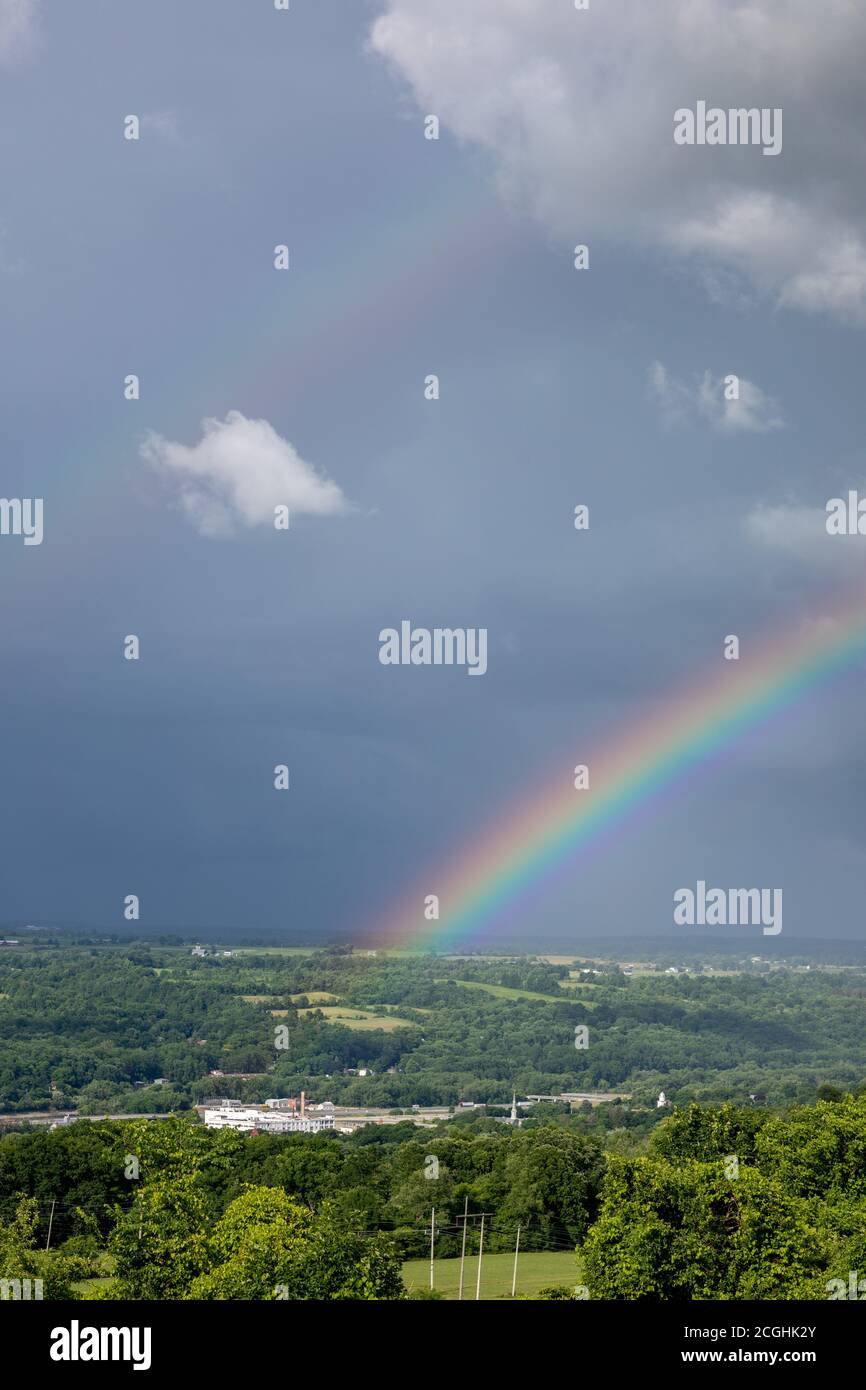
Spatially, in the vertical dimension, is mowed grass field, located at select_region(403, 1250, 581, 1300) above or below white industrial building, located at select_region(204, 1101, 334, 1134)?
above

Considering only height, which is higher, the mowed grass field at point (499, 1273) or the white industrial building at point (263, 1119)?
the mowed grass field at point (499, 1273)

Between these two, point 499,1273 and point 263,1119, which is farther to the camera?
point 263,1119

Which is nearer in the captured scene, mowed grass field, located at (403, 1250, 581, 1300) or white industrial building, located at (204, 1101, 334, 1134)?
mowed grass field, located at (403, 1250, 581, 1300)

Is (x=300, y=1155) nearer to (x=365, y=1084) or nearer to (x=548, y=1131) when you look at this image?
(x=548, y=1131)

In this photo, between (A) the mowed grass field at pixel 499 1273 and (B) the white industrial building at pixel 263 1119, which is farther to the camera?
(B) the white industrial building at pixel 263 1119

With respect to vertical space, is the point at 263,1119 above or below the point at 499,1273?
below
